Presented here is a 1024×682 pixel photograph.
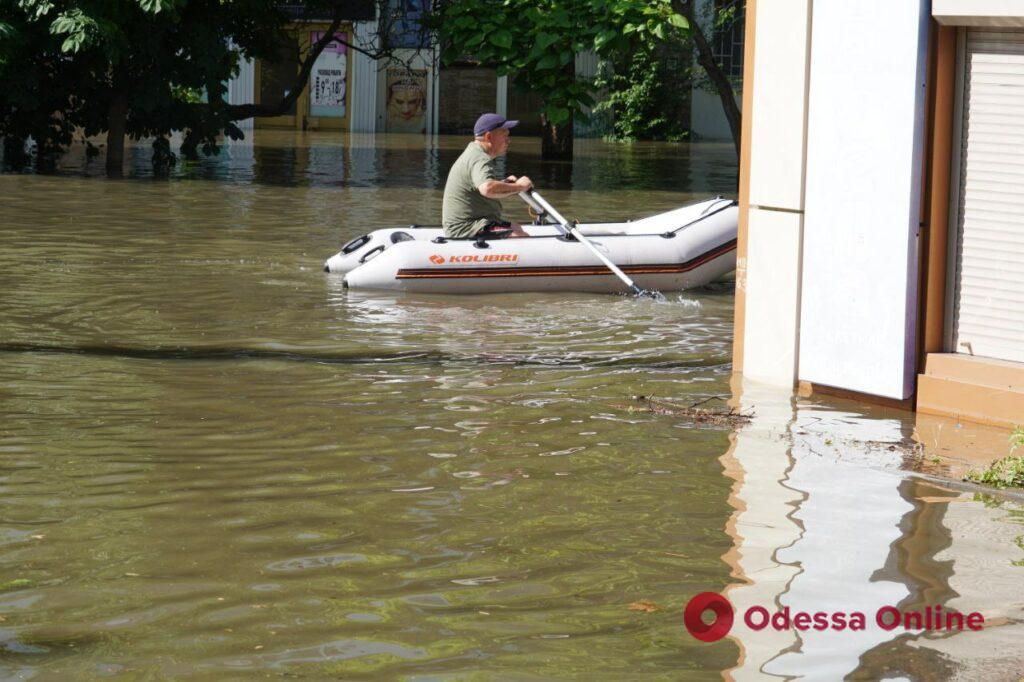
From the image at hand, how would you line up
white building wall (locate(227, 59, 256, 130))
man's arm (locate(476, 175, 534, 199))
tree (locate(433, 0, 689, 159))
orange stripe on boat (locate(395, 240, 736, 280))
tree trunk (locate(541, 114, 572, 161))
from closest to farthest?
orange stripe on boat (locate(395, 240, 736, 280)), man's arm (locate(476, 175, 534, 199)), tree (locate(433, 0, 689, 159)), tree trunk (locate(541, 114, 572, 161)), white building wall (locate(227, 59, 256, 130))

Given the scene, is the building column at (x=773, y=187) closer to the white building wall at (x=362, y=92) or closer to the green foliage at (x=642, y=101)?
the green foliage at (x=642, y=101)

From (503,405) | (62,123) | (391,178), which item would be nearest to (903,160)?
(503,405)

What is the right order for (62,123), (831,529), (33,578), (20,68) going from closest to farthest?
(33,578) < (831,529) < (20,68) < (62,123)

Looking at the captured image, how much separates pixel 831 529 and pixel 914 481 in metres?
0.94

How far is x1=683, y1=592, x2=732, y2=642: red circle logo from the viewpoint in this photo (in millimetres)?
4324

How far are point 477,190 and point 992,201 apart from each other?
591 centimetres

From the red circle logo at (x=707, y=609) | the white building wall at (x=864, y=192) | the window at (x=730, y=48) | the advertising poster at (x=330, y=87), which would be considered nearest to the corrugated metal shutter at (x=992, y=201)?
the white building wall at (x=864, y=192)

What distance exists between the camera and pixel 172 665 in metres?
4.02

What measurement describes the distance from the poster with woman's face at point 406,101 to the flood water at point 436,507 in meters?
27.3

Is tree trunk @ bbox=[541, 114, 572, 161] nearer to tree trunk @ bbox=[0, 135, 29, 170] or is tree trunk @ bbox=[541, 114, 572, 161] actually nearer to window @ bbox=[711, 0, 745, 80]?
window @ bbox=[711, 0, 745, 80]

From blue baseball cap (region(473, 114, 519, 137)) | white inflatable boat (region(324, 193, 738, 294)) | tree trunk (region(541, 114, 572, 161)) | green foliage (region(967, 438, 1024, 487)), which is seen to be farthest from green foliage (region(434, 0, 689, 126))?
green foliage (region(967, 438, 1024, 487))

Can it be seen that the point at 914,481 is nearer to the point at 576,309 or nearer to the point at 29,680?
the point at 29,680

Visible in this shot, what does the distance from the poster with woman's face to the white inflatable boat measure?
2531 centimetres

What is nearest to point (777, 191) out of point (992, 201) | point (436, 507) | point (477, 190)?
point (992, 201)
